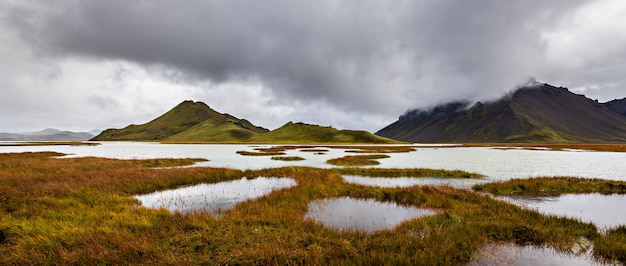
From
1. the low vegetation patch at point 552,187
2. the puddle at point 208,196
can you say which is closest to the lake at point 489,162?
the low vegetation patch at point 552,187

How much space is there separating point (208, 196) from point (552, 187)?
93.0ft

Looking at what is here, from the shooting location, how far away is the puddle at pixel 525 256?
855 cm

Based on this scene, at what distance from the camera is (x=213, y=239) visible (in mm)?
9703

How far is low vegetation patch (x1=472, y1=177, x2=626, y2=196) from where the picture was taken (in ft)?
68.2

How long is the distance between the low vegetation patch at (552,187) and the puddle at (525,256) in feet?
40.9

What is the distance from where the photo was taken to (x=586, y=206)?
1658cm

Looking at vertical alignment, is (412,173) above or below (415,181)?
above

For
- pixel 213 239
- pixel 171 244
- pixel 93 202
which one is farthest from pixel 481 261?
pixel 93 202

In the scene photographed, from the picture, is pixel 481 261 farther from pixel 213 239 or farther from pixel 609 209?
pixel 609 209

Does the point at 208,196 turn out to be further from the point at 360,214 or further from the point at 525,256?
the point at 525,256

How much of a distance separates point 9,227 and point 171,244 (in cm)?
752

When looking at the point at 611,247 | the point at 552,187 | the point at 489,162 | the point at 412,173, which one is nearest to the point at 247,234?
the point at 611,247

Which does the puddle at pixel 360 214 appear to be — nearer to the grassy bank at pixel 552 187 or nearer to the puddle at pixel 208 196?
the puddle at pixel 208 196

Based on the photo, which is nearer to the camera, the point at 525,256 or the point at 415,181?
the point at 525,256
